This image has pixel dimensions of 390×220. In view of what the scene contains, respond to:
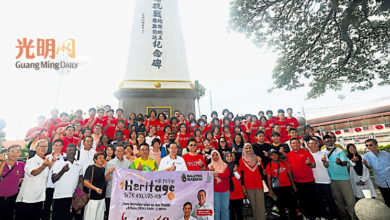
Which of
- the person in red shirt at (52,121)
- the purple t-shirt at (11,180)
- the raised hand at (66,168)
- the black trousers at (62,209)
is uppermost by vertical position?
the person in red shirt at (52,121)

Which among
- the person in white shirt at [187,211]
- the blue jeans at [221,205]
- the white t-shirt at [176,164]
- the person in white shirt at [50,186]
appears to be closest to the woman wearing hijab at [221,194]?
the blue jeans at [221,205]

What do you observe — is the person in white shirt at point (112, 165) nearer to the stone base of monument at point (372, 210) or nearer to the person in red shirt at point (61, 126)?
the person in red shirt at point (61, 126)

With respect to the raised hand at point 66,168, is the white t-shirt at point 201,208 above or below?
below

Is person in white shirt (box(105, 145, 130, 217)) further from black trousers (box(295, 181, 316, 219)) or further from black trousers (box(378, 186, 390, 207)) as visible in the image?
black trousers (box(378, 186, 390, 207))

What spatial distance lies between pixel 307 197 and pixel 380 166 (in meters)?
2.62

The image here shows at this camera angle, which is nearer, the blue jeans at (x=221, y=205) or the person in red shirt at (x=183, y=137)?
the blue jeans at (x=221, y=205)

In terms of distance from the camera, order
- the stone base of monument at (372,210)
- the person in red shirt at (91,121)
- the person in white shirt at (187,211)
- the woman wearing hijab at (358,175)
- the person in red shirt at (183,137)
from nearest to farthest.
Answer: the stone base of monument at (372,210)
the person in white shirt at (187,211)
the woman wearing hijab at (358,175)
the person in red shirt at (183,137)
the person in red shirt at (91,121)

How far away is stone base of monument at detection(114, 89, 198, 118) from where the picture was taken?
984cm

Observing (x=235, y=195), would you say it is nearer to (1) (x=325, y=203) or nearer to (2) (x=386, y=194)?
(1) (x=325, y=203)

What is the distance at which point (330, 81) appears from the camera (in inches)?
460

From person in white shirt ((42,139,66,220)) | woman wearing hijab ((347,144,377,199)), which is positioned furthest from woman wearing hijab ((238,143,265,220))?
person in white shirt ((42,139,66,220))

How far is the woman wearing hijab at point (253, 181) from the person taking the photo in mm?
4473

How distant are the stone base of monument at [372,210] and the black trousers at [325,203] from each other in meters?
0.81

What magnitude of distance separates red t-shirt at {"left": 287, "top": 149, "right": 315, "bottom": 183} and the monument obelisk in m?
5.93
